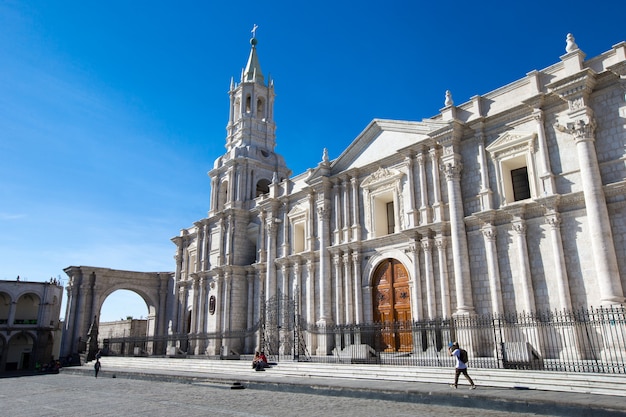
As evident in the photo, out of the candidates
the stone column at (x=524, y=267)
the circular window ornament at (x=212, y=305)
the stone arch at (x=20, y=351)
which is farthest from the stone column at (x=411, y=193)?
the stone arch at (x=20, y=351)

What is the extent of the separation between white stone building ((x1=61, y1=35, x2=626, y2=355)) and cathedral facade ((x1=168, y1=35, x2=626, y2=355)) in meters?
0.05

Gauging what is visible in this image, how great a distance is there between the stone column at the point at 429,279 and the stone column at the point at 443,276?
0.32m

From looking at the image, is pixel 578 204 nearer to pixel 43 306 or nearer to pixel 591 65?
pixel 591 65

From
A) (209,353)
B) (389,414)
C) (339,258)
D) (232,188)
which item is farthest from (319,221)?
(389,414)

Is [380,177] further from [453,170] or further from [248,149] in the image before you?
[248,149]

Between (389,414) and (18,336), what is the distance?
44.9m

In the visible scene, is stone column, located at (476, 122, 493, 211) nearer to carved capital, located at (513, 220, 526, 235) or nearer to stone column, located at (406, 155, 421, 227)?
carved capital, located at (513, 220, 526, 235)

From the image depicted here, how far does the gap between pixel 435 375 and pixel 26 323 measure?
41252 mm

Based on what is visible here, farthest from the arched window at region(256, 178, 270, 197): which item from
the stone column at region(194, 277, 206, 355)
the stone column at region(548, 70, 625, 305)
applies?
the stone column at region(548, 70, 625, 305)

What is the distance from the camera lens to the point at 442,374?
13125 millimetres

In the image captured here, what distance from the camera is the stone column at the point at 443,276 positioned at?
17.7 metres

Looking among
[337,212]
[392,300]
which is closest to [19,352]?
[337,212]

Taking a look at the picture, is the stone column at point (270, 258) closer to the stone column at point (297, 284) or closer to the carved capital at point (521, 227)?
the stone column at point (297, 284)

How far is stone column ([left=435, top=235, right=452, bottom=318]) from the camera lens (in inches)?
698
